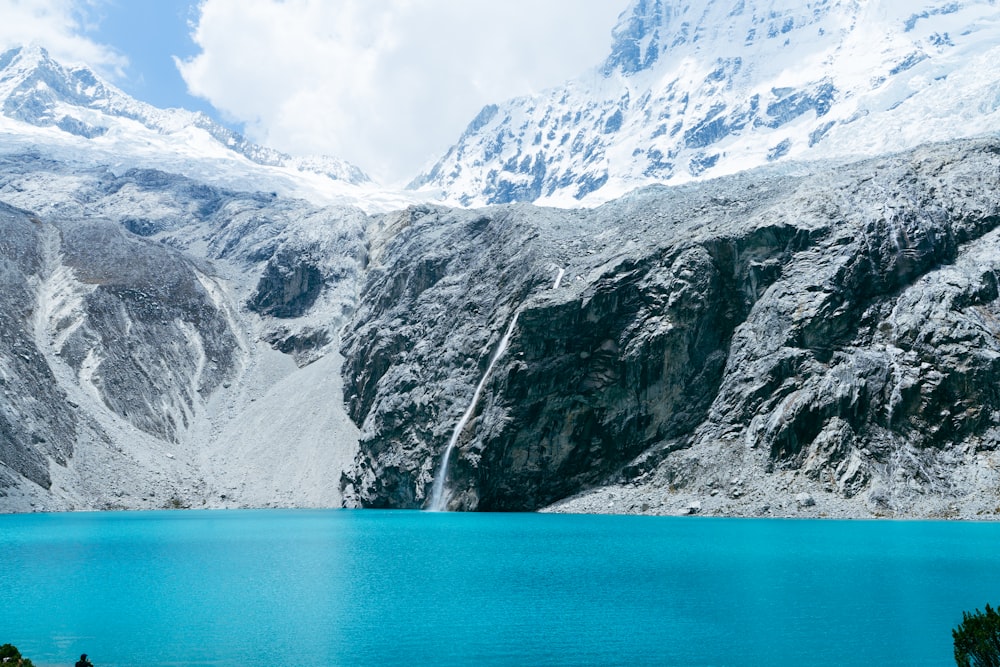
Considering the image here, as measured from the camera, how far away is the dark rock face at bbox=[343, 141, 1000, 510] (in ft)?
234

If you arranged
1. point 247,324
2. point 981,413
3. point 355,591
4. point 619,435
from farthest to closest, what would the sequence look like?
point 247,324 → point 619,435 → point 981,413 → point 355,591

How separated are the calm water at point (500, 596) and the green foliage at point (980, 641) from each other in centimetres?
567

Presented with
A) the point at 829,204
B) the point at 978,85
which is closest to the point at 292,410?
the point at 829,204

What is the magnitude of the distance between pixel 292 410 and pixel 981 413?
70.8 meters

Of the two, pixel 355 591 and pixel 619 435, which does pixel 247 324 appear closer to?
pixel 619 435

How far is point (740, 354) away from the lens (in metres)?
81.1

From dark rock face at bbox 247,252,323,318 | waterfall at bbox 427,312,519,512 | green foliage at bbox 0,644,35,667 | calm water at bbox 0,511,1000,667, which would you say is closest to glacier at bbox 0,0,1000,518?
waterfall at bbox 427,312,519,512

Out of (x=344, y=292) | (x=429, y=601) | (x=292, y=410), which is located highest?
(x=344, y=292)

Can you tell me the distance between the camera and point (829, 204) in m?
86.1

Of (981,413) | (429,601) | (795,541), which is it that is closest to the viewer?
(429,601)

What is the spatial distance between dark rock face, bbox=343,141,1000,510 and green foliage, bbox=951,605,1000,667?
176 feet

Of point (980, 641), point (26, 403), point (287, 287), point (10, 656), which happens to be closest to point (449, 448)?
point (26, 403)

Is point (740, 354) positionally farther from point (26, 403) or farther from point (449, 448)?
point (26, 403)

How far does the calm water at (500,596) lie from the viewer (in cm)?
2447
